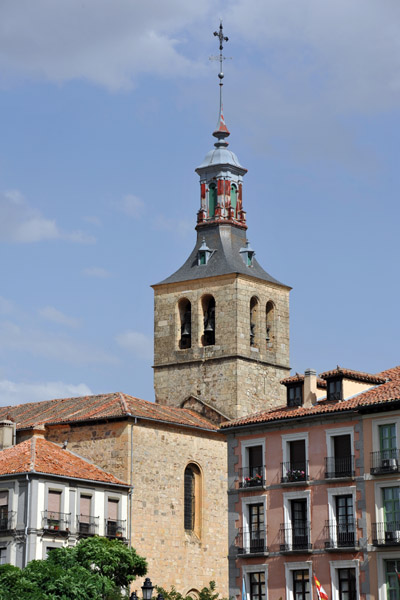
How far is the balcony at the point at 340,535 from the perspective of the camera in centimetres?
4772

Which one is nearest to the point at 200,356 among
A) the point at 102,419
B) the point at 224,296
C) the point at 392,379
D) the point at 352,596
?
the point at 224,296

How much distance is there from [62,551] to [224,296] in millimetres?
25063

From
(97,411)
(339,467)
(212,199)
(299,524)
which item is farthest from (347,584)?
(212,199)

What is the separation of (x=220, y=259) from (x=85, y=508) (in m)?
20.6

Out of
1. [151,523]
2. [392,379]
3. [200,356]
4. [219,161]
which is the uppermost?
[219,161]

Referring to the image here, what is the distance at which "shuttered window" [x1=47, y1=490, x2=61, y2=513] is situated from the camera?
188 ft

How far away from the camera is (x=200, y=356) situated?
73188 millimetres

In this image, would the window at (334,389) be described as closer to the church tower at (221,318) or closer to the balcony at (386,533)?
the balcony at (386,533)

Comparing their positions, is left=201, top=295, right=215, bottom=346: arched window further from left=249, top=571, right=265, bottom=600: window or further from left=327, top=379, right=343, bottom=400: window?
left=249, top=571, right=265, bottom=600: window

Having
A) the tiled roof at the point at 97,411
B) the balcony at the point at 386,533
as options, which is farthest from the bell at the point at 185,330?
the balcony at the point at 386,533

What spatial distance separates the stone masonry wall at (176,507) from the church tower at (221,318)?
16.6ft

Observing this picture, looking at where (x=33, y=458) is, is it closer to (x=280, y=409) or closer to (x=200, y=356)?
(x=280, y=409)

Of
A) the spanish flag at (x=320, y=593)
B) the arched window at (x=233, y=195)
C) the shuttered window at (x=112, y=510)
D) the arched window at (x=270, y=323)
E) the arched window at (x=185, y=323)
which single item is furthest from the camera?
the arched window at (x=233, y=195)

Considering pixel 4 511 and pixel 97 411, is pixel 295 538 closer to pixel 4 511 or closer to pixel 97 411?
pixel 4 511
